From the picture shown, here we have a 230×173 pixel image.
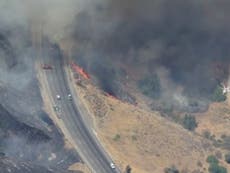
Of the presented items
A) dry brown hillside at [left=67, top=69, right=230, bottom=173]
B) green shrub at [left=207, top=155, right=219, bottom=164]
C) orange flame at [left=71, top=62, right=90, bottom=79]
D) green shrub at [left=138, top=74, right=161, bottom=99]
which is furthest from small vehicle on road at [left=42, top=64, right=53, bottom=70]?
green shrub at [left=207, top=155, right=219, bottom=164]

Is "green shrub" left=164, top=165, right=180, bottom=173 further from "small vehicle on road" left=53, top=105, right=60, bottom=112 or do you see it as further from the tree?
"small vehicle on road" left=53, top=105, right=60, bottom=112

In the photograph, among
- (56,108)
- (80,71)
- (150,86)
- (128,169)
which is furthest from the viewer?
(150,86)

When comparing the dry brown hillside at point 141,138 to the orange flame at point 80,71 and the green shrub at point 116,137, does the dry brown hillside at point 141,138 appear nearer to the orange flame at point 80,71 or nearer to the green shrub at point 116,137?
the green shrub at point 116,137

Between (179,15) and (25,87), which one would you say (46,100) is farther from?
(179,15)

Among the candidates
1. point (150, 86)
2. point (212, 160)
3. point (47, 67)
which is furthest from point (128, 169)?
point (47, 67)

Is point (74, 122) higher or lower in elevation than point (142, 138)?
lower

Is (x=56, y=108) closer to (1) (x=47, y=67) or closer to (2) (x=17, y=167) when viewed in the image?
(1) (x=47, y=67)

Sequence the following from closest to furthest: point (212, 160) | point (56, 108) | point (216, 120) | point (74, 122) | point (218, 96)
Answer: point (74, 122) → point (56, 108) → point (212, 160) → point (216, 120) → point (218, 96)
